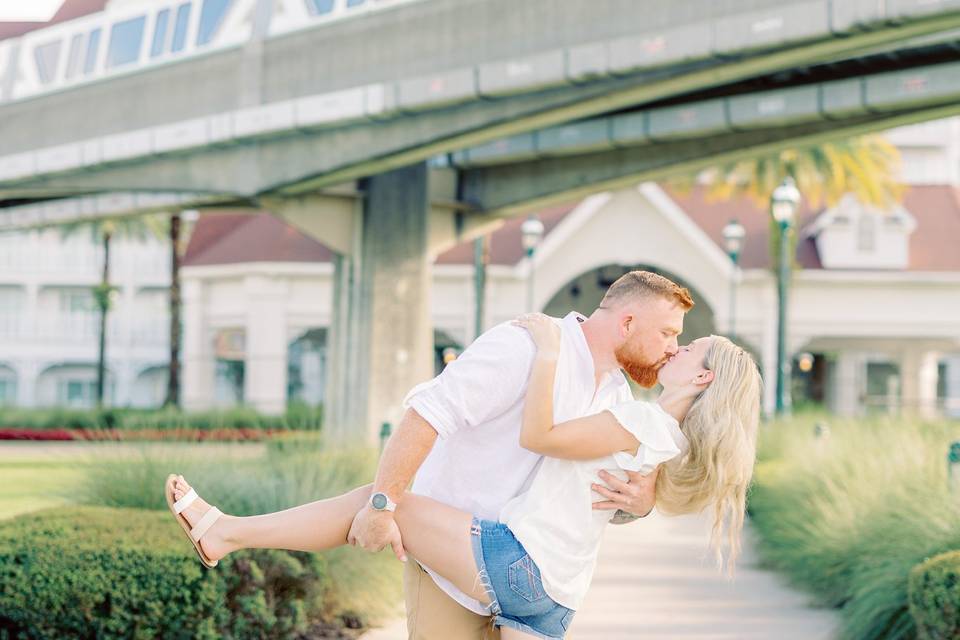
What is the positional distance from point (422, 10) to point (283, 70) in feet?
9.52

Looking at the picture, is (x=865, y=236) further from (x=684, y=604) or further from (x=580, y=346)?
(x=580, y=346)

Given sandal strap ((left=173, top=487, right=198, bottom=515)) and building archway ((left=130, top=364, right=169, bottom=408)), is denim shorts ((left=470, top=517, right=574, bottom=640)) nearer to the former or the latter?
sandal strap ((left=173, top=487, right=198, bottom=515))

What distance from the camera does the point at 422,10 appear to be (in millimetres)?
17781

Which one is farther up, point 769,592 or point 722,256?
point 722,256

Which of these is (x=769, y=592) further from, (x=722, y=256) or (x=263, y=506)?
(x=722, y=256)

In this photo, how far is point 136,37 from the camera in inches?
851

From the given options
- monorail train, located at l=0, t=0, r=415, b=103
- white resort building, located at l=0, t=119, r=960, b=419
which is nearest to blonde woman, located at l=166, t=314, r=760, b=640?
monorail train, located at l=0, t=0, r=415, b=103

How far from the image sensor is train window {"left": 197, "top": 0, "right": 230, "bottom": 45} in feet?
67.3

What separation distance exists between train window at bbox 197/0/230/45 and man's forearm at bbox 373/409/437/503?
17706 mm

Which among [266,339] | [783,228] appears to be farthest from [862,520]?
[266,339]

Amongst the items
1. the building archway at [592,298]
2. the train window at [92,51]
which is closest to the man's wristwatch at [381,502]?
the train window at [92,51]

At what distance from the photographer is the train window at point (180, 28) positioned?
20.8 metres

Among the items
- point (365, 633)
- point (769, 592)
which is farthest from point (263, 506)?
point (769, 592)

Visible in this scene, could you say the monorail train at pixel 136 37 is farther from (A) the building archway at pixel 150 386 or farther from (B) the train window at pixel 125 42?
(A) the building archway at pixel 150 386
